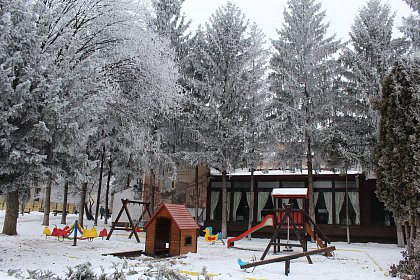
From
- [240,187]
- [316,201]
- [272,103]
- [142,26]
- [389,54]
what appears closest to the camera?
[142,26]

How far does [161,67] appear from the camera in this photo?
15320 millimetres

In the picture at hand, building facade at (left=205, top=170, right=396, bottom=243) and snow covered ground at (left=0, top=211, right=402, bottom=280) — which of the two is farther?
building facade at (left=205, top=170, right=396, bottom=243)

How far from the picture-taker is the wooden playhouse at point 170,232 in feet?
38.3

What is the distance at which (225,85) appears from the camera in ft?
63.1

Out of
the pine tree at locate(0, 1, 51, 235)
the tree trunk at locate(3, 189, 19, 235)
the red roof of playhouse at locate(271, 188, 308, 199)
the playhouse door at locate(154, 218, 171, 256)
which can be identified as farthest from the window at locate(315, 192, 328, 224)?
the pine tree at locate(0, 1, 51, 235)

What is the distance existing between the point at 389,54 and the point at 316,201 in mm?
8311

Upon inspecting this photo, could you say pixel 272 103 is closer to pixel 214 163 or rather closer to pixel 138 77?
pixel 214 163

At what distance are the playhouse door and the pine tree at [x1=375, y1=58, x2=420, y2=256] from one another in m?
6.76

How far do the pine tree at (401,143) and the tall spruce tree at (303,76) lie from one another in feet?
24.9

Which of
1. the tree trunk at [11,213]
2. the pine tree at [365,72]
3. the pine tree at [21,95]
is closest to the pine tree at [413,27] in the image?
the pine tree at [365,72]

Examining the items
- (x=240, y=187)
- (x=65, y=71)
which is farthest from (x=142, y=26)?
(x=240, y=187)

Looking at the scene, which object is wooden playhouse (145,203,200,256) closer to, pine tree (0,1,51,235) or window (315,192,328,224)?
pine tree (0,1,51,235)

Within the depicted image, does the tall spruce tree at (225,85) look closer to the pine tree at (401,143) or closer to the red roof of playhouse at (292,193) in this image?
the red roof of playhouse at (292,193)

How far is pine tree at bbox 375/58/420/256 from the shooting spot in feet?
31.5
